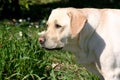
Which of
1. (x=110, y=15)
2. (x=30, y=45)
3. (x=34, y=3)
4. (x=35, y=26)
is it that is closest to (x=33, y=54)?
(x=30, y=45)

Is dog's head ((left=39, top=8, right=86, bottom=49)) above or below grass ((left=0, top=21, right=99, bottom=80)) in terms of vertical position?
above

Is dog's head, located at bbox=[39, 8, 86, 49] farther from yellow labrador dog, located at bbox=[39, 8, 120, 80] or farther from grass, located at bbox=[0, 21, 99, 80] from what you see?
grass, located at bbox=[0, 21, 99, 80]

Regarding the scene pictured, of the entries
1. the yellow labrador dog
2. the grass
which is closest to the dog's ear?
the yellow labrador dog

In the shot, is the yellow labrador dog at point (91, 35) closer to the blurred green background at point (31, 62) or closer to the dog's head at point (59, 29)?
the dog's head at point (59, 29)

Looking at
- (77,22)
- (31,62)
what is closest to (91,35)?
(77,22)

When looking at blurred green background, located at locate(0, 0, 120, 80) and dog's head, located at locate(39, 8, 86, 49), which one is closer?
dog's head, located at locate(39, 8, 86, 49)

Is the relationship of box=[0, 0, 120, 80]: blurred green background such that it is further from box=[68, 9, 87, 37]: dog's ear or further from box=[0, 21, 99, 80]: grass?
box=[68, 9, 87, 37]: dog's ear

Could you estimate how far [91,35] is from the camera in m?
4.77

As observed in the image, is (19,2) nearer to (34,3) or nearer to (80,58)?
(34,3)

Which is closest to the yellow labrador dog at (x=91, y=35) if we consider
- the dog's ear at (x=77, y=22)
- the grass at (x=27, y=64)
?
the dog's ear at (x=77, y=22)

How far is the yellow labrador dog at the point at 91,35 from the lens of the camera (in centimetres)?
464

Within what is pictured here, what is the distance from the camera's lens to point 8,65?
5406 mm

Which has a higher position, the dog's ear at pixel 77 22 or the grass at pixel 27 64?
the dog's ear at pixel 77 22

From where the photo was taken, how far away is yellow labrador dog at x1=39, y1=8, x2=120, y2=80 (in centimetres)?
464
